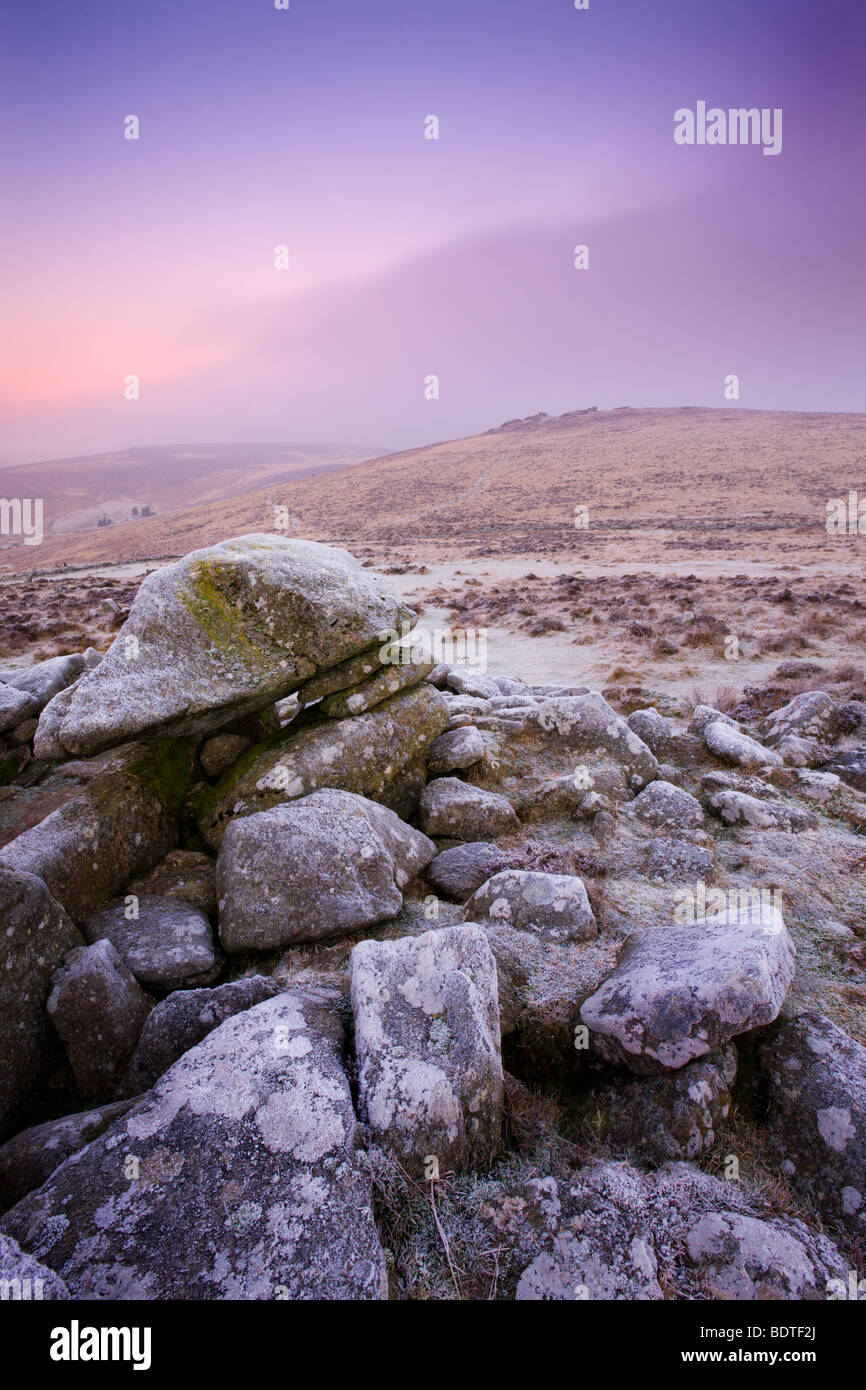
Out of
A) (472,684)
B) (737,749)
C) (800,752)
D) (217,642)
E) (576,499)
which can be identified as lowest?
(800,752)

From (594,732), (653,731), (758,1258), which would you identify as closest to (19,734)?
(594,732)

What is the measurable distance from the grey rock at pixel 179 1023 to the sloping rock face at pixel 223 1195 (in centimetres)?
50

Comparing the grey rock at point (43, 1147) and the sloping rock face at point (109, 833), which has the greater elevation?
the sloping rock face at point (109, 833)

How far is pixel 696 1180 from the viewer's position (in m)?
3.32

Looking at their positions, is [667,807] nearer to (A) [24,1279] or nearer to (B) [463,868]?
(B) [463,868]

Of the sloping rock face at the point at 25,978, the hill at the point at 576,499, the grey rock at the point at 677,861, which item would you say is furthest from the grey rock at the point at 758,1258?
the hill at the point at 576,499

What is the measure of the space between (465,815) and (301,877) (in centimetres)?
250

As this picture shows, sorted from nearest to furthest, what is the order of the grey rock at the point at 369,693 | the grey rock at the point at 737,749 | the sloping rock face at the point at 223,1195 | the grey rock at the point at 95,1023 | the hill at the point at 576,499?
1. the sloping rock face at the point at 223,1195
2. the grey rock at the point at 95,1023
3. the grey rock at the point at 369,693
4. the grey rock at the point at 737,749
5. the hill at the point at 576,499

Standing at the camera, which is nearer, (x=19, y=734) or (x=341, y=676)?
(x=19, y=734)

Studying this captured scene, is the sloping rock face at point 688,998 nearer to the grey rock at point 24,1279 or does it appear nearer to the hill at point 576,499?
the grey rock at point 24,1279

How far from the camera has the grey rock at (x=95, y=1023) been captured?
13.6 feet

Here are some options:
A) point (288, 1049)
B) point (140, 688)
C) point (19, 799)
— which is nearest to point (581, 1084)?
point (288, 1049)

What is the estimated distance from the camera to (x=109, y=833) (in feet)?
20.2
